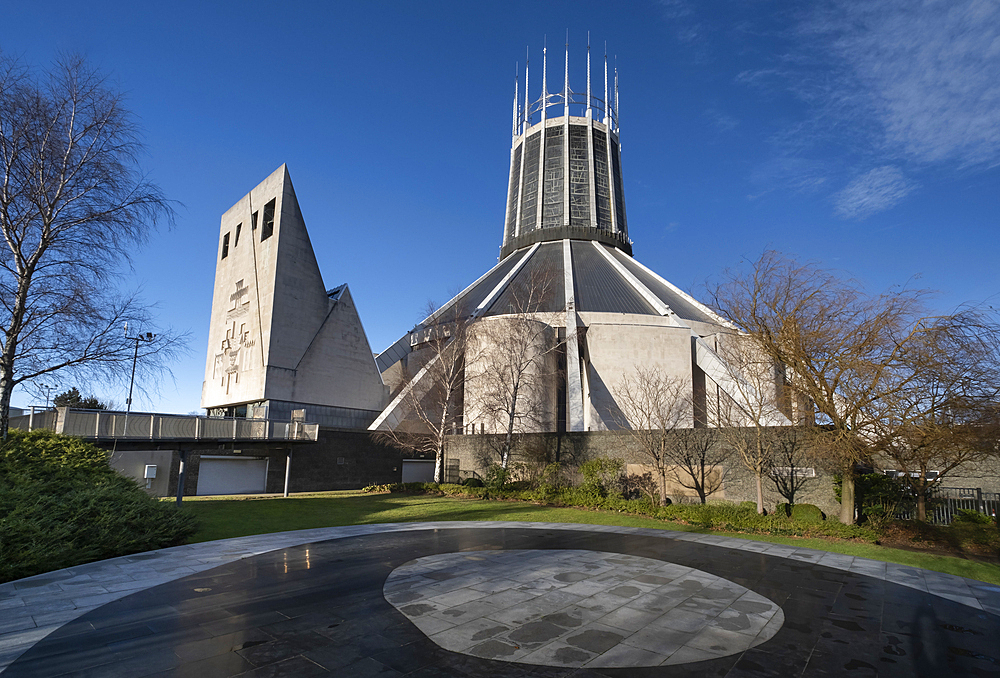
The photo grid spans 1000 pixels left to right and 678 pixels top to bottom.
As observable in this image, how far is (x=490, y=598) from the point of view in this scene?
22.6 ft

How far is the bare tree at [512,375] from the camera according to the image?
2294cm

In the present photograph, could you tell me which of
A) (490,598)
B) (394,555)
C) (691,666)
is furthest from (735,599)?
(394,555)

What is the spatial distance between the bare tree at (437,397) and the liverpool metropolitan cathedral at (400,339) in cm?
33

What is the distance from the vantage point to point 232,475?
22125 millimetres

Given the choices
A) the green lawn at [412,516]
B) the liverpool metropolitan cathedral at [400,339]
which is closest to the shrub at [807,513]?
the green lawn at [412,516]

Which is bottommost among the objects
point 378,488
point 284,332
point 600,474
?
point 378,488

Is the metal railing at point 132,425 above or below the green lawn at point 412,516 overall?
above

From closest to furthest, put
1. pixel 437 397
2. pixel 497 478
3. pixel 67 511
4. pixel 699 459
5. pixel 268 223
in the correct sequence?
1. pixel 67 511
2. pixel 699 459
3. pixel 497 478
4. pixel 437 397
5. pixel 268 223

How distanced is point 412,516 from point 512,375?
9.10 meters

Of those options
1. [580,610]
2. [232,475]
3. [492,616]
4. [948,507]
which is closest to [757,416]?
[948,507]

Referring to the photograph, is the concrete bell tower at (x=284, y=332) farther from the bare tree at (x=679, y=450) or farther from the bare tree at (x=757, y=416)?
the bare tree at (x=757, y=416)

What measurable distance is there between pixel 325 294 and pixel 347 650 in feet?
84.7

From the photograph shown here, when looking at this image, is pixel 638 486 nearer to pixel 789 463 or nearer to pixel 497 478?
pixel 789 463

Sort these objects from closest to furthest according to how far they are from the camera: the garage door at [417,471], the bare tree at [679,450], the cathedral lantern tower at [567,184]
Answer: the bare tree at [679,450], the garage door at [417,471], the cathedral lantern tower at [567,184]
